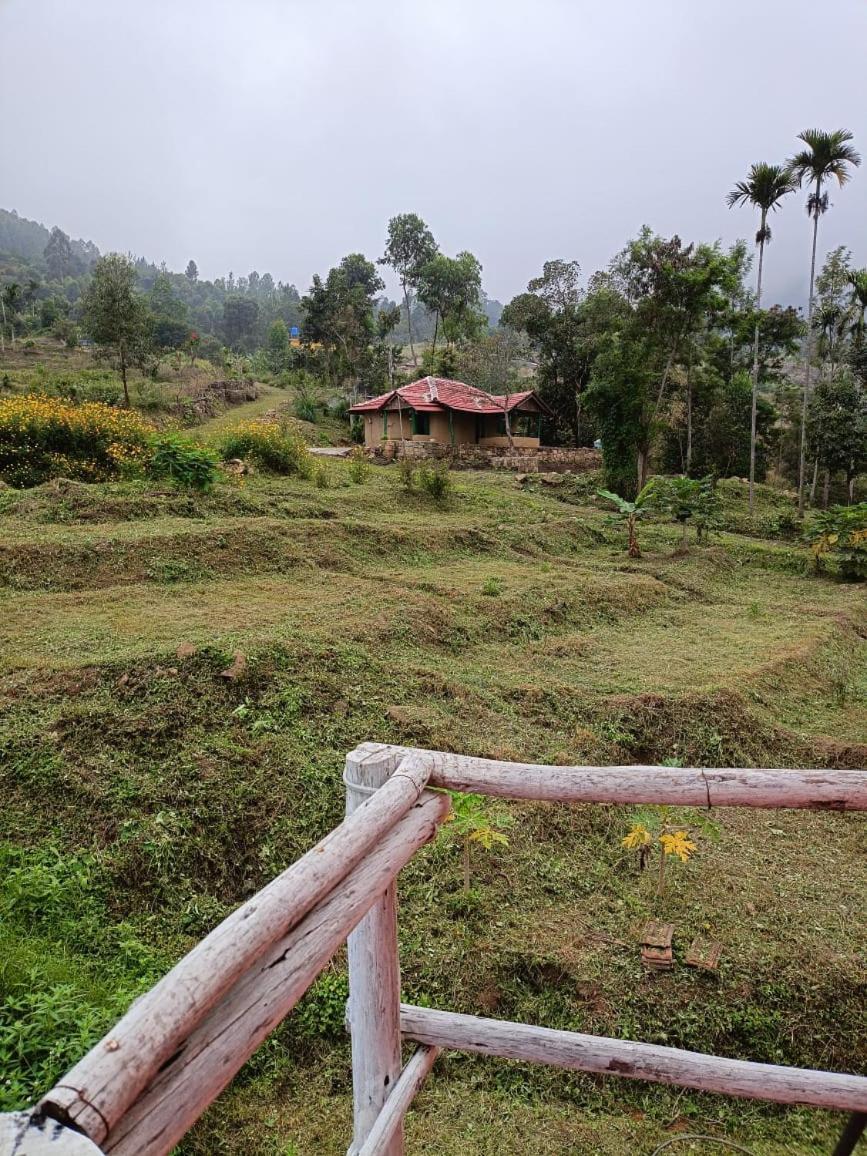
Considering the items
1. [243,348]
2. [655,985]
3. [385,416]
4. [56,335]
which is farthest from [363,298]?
[655,985]

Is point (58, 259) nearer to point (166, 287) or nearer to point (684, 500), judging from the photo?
point (166, 287)

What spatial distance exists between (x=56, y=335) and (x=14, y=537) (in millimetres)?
32062

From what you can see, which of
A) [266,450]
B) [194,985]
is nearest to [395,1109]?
[194,985]

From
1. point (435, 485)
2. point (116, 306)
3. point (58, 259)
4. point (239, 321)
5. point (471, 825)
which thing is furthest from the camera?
point (58, 259)

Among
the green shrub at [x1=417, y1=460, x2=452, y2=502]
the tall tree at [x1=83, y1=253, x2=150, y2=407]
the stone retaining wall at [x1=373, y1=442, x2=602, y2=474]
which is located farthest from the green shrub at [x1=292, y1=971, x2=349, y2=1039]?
the tall tree at [x1=83, y1=253, x2=150, y2=407]

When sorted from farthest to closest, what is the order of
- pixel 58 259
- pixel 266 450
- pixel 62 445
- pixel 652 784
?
pixel 58 259
pixel 266 450
pixel 62 445
pixel 652 784

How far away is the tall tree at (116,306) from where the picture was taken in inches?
727

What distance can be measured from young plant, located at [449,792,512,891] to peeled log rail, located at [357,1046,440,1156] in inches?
48.4

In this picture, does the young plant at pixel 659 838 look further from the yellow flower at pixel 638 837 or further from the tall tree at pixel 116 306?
the tall tree at pixel 116 306

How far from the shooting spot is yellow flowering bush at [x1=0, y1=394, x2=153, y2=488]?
10.7 meters

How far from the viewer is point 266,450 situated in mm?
13336

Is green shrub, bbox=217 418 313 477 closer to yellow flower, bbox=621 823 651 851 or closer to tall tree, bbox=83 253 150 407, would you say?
tall tree, bbox=83 253 150 407

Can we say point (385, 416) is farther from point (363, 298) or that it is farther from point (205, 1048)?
point (205, 1048)

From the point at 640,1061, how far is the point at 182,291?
10317 cm
